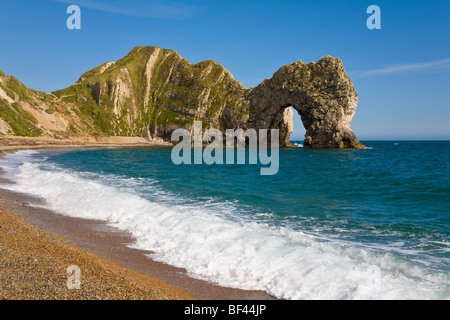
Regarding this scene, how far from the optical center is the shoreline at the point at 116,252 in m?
7.20

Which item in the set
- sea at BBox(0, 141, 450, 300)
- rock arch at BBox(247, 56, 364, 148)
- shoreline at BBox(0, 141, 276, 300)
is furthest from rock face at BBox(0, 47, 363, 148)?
shoreline at BBox(0, 141, 276, 300)

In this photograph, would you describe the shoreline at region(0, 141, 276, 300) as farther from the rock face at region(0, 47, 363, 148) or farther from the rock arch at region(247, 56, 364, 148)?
the rock arch at region(247, 56, 364, 148)

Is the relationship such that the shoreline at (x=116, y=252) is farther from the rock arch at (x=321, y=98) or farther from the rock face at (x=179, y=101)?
the rock arch at (x=321, y=98)

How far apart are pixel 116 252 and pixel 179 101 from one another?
14207 centimetres

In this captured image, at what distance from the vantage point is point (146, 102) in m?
155

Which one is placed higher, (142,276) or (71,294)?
(71,294)

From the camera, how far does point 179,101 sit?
147250mm

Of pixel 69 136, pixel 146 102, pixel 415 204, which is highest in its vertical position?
pixel 146 102

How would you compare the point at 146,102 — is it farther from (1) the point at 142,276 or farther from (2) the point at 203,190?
(1) the point at 142,276

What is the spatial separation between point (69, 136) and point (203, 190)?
10508 cm

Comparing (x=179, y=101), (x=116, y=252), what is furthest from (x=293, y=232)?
(x=179, y=101)

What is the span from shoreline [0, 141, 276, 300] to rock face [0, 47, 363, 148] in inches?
3660

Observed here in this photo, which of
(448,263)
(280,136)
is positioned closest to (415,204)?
(448,263)
